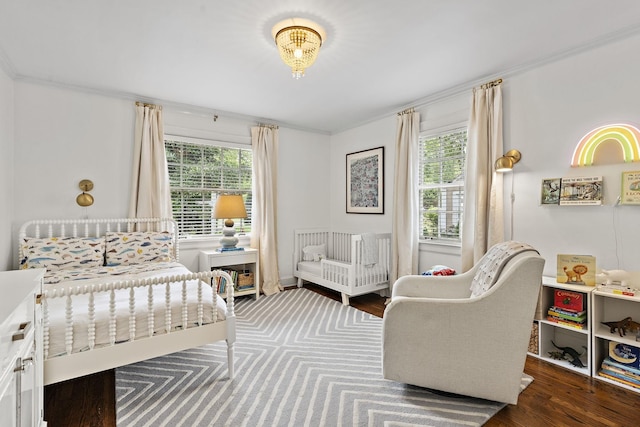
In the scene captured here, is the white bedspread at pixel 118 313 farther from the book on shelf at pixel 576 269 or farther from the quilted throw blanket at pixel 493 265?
the book on shelf at pixel 576 269

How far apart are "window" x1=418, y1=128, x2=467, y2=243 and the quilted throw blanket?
3.99 ft

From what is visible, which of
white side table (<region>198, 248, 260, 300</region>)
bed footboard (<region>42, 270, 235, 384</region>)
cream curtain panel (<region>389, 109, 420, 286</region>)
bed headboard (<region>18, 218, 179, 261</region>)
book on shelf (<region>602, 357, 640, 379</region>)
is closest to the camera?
bed footboard (<region>42, 270, 235, 384</region>)

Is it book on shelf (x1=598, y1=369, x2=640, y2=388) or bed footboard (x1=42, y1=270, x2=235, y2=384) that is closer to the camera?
bed footboard (x1=42, y1=270, x2=235, y2=384)

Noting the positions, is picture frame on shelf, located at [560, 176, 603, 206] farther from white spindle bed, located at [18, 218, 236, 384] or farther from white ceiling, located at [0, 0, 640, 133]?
white spindle bed, located at [18, 218, 236, 384]

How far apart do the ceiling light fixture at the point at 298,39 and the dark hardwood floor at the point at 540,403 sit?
263 cm

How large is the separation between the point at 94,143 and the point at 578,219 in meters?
4.82

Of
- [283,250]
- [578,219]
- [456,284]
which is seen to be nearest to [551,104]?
[578,219]

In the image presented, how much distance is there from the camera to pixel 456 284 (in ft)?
8.30

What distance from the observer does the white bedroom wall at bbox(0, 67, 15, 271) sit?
2783 millimetres

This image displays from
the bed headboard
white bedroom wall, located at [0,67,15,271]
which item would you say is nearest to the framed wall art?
the bed headboard

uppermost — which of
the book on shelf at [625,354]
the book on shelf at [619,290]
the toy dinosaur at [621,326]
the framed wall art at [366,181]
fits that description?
the framed wall art at [366,181]

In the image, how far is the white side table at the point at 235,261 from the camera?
388cm

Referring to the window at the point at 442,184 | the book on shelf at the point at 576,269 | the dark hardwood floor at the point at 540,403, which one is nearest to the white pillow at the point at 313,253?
the window at the point at 442,184

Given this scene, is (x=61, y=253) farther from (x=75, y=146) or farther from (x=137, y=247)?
(x=75, y=146)
